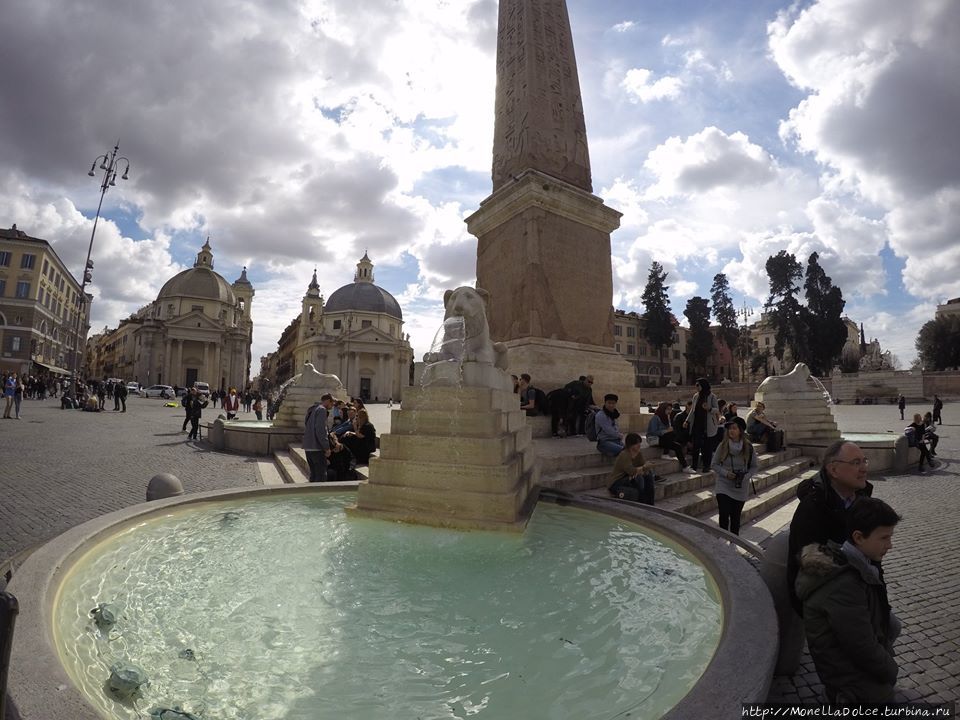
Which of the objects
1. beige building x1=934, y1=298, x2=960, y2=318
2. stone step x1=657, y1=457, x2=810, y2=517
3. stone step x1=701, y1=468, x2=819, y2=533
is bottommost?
stone step x1=701, y1=468, x2=819, y2=533

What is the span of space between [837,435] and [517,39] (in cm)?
1090

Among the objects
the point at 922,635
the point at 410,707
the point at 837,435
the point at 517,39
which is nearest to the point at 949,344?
the point at 837,435

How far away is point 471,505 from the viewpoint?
395cm

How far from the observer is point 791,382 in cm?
1112

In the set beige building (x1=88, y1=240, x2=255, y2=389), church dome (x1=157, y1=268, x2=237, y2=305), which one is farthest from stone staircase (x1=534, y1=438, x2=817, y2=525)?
church dome (x1=157, y1=268, x2=237, y2=305)

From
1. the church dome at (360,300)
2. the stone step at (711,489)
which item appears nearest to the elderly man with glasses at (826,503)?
the stone step at (711,489)

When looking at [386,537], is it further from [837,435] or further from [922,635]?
[837,435]

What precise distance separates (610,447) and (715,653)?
4.45m

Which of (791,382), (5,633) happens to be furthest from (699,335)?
(5,633)

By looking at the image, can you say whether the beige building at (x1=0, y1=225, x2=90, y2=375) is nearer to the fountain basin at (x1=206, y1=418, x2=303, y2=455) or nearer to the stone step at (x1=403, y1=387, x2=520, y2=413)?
the fountain basin at (x1=206, y1=418, x2=303, y2=455)

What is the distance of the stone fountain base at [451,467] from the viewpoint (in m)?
3.94

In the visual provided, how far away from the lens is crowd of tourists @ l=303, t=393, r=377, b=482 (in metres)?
6.67

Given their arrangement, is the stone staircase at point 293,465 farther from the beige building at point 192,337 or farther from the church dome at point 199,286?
the church dome at point 199,286

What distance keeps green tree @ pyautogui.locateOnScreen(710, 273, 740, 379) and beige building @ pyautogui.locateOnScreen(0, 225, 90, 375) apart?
64972 millimetres
